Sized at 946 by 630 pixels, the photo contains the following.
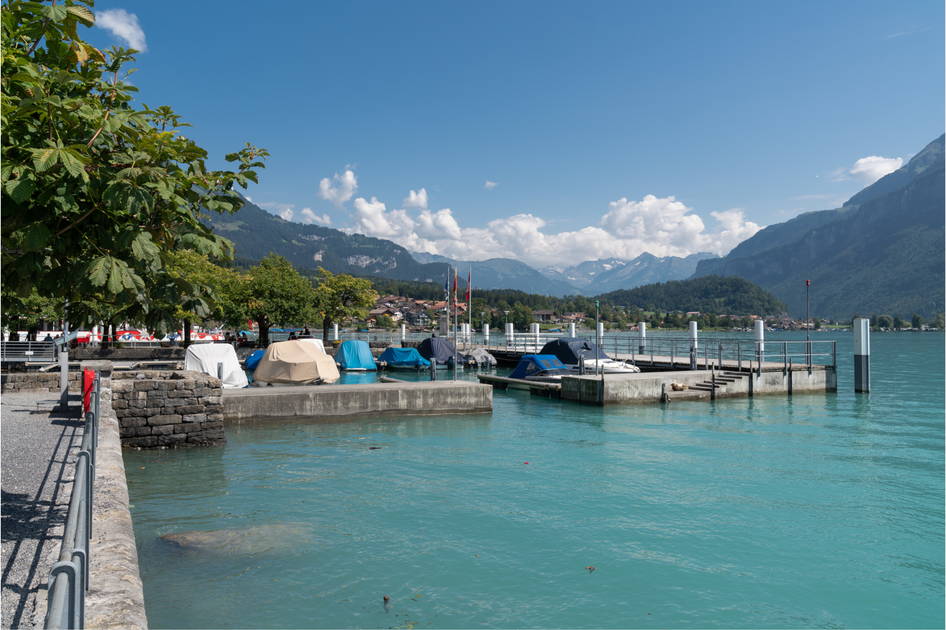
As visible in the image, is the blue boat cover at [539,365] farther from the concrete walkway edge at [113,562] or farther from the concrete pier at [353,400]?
the concrete walkway edge at [113,562]

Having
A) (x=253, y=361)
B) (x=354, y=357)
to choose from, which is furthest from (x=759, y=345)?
(x=253, y=361)

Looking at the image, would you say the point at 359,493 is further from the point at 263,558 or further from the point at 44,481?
the point at 44,481

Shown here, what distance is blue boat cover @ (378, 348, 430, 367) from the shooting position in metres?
44.1

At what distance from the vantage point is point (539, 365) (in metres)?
32.5

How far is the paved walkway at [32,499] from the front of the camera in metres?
4.64

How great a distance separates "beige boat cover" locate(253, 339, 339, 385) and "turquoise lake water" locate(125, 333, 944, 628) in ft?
30.9

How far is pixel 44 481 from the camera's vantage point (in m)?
7.96

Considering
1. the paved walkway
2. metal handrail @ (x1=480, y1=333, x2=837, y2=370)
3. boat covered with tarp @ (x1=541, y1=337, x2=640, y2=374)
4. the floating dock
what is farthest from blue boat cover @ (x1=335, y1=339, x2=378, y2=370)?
the paved walkway

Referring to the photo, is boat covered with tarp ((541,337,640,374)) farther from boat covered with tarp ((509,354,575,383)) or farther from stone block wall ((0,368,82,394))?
stone block wall ((0,368,82,394))

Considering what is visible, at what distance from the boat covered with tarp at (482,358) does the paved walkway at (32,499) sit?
111 ft

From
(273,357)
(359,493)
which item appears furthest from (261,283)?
(359,493)

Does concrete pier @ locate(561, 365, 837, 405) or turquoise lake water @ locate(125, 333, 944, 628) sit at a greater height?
concrete pier @ locate(561, 365, 837, 405)

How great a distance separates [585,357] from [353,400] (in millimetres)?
16269

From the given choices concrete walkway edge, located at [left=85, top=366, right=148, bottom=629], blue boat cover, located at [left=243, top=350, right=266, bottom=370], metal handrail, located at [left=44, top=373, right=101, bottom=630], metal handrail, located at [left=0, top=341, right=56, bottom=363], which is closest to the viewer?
metal handrail, located at [left=44, top=373, right=101, bottom=630]
